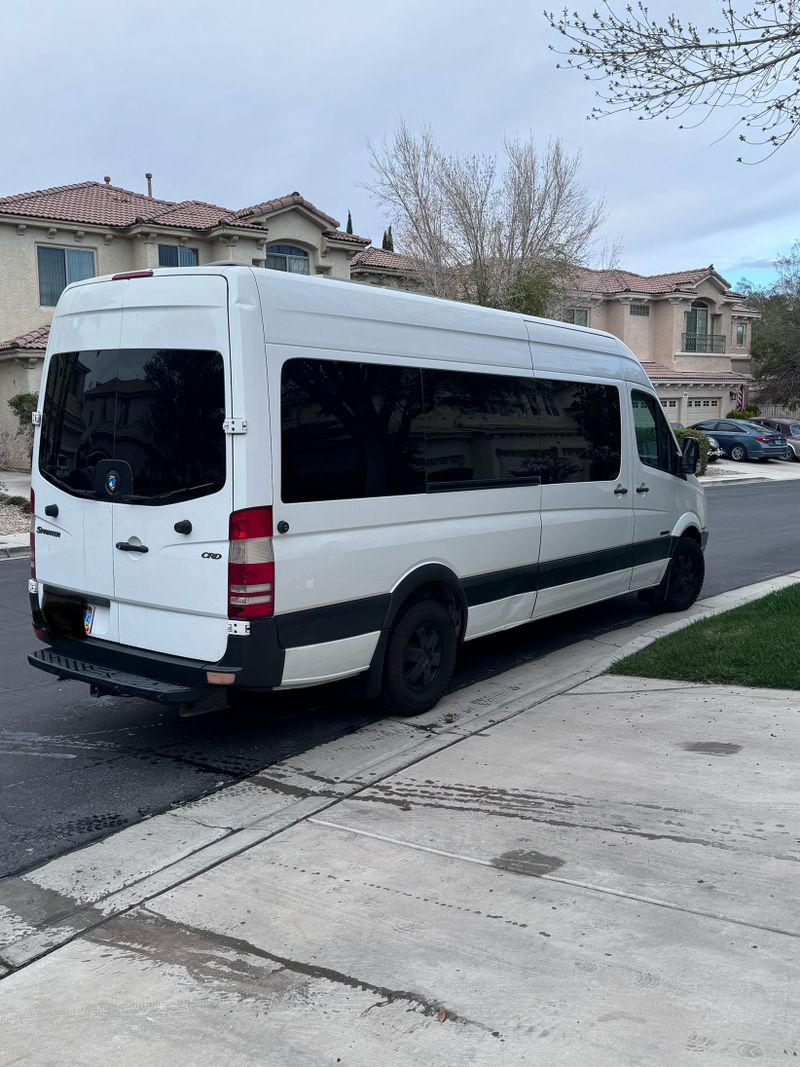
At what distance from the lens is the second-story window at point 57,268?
2812cm

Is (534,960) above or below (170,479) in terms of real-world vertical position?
below

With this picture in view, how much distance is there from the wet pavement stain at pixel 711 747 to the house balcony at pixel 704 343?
45.0 meters

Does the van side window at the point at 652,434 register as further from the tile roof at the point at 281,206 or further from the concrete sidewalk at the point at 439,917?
the tile roof at the point at 281,206

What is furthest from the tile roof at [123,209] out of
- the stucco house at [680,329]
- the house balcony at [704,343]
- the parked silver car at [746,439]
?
the house balcony at [704,343]

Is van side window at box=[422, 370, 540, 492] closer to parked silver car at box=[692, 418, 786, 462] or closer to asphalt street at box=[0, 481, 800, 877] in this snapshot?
asphalt street at box=[0, 481, 800, 877]

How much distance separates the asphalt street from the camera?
15.9ft

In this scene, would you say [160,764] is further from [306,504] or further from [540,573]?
[540,573]

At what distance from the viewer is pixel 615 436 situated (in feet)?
27.3

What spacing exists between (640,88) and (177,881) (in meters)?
6.98

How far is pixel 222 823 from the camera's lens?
15.4 feet

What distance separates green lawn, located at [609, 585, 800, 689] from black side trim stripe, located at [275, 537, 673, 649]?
2.52ft

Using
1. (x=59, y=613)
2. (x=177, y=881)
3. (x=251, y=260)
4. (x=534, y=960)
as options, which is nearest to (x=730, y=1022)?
(x=534, y=960)

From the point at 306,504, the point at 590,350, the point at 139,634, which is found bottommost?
the point at 139,634

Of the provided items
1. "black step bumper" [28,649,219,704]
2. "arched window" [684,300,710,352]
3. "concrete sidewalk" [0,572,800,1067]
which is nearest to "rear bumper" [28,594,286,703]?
"black step bumper" [28,649,219,704]
